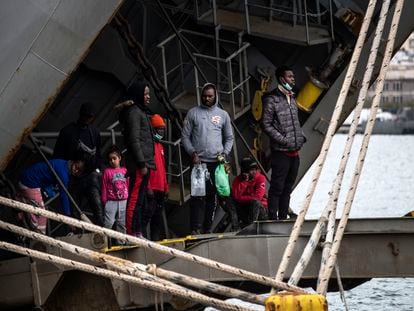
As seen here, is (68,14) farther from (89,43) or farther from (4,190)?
(4,190)

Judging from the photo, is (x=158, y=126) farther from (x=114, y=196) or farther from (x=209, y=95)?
(x=114, y=196)

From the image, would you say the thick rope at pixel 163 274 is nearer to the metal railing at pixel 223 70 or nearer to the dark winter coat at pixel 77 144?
the dark winter coat at pixel 77 144

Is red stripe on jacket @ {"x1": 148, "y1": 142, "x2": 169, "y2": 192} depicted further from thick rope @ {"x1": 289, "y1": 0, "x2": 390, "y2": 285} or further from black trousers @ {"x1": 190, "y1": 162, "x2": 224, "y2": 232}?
thick rope @ {"x1": 289, "y1": 0, "x2": 390, "y2": 285}

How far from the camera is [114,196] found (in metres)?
15.8

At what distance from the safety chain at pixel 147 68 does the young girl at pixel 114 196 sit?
164 centimetres

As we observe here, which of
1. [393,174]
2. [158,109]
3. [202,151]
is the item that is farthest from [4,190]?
[393,174]

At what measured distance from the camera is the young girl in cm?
1578

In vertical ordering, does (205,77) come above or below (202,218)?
above

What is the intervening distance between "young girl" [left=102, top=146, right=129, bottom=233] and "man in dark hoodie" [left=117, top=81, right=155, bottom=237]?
0.09 meters

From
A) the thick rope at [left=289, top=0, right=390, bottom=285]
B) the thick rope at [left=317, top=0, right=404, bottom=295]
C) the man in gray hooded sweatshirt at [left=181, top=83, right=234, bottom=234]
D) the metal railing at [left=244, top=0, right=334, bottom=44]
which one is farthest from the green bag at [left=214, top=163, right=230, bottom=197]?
the thick rope at [left=317, top=0, right=404, bottom=295]

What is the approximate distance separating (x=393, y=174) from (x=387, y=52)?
6204 cm

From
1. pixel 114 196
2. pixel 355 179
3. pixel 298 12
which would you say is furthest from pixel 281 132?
pixel 355 179

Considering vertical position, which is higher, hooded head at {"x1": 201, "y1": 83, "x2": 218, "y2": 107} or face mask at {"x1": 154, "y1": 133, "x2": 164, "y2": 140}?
hooded head at {"x1": 201, "y1": 83, "x2": 218, "y2": 107}

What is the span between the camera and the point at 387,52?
1286cm
